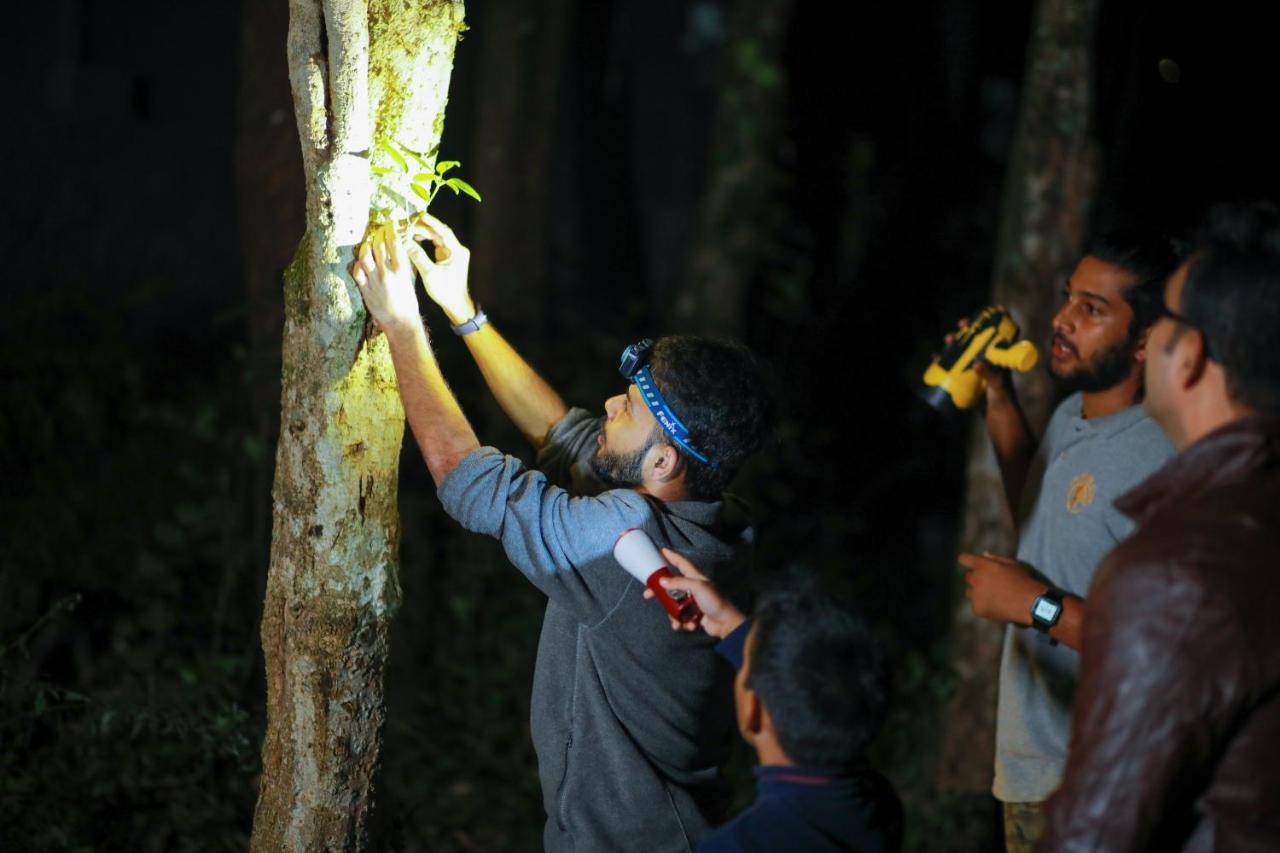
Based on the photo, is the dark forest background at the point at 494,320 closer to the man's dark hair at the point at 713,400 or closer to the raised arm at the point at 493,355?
the man's dark hair at the point at 713,400

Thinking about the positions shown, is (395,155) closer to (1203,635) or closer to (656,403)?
(656,403)

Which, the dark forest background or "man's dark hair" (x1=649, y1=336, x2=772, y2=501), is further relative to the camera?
the dark forest background

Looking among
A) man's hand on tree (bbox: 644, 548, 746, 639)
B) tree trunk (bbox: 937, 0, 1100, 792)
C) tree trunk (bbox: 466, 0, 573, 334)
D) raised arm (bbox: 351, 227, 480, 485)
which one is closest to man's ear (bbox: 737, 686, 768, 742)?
man's hand on tree (bbox: 644, 548, 746, 639)

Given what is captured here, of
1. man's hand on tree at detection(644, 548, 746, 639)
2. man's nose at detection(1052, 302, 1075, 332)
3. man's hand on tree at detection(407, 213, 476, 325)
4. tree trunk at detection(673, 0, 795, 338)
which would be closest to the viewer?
man's hand on tree at detection(644, 548, 746, 639)

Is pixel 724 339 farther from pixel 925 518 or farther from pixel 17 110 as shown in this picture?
pixel 17 110

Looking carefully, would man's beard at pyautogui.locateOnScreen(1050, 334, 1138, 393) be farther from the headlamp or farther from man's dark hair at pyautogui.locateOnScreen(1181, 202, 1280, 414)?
man's dark hair at pyautogui.locateOnScreen(1181, 202, 1280, 414)

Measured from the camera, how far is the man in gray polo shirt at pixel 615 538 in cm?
306

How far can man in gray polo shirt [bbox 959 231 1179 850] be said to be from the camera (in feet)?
11.6

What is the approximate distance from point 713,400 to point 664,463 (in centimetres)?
20

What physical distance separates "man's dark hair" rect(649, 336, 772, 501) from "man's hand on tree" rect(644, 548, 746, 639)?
0.36m

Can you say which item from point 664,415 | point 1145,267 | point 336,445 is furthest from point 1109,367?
point 336,445

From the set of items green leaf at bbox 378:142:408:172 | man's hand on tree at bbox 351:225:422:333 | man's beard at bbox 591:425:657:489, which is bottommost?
man's beard at bbox 591:425:657:489

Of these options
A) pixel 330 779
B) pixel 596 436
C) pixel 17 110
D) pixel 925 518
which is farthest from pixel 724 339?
pixel 17 110

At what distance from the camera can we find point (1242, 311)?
229 centimetres
